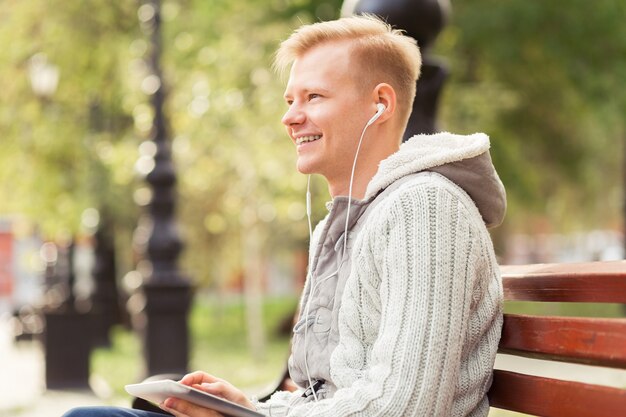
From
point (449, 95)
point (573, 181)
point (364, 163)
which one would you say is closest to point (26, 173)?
point (449, 95)

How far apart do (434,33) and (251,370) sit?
10.2 m

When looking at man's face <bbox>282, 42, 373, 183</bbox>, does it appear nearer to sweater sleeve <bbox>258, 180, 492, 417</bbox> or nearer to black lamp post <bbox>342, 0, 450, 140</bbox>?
sweater sleeve <bbox>258, 180, 492, 417</bbox>

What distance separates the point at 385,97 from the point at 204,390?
794 millimetres

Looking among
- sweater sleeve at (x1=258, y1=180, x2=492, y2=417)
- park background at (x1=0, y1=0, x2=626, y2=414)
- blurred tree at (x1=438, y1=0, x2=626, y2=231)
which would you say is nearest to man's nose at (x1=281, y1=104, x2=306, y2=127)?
sweater sleeve at (x1=258, y1=180, x2=492, y2=417)

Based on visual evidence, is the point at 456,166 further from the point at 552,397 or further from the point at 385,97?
the point at 552,397

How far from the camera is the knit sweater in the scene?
2.22 metres

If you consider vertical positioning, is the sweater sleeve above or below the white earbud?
below

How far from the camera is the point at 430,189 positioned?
2.37 m

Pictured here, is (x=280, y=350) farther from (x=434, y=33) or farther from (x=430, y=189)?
(x=430, y=189)

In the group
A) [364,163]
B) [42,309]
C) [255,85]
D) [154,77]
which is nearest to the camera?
[364,163]

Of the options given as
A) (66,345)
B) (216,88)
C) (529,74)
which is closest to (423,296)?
(66,345)

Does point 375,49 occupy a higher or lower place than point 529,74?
lower

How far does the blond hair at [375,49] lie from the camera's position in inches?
105

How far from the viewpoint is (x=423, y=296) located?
2.24 metres
